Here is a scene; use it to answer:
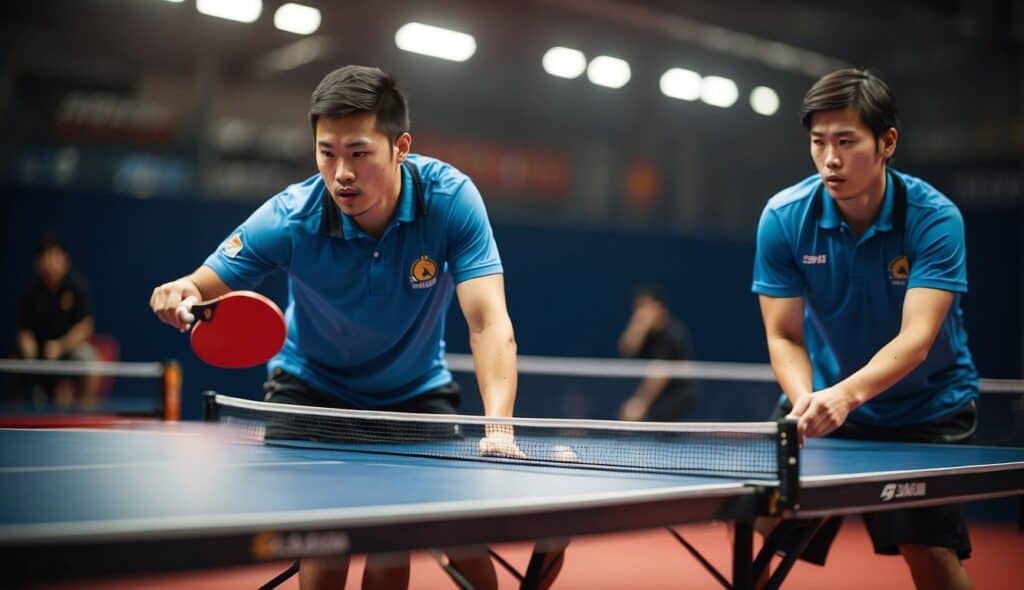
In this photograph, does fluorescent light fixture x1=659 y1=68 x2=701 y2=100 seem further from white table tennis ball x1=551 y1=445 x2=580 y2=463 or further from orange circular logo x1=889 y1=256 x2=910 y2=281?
white table tennis ball x1=551 y1=445 x2=580 y2=463

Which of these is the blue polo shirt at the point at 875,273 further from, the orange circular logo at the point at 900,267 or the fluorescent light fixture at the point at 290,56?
the fluorescent light fixture at the point at 290,56

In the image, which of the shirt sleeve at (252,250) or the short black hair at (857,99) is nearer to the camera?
the short black hair at (857,99)

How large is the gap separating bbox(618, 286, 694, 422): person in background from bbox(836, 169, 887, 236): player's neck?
580 cm

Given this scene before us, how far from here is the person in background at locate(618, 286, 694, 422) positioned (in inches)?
378

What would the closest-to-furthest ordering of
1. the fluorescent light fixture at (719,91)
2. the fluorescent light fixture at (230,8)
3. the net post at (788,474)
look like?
the net post at (788,474) < the fluorescent light fixture at (230,8) < the fluorescent light fixture at (719,91)

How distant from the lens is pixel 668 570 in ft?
24.3

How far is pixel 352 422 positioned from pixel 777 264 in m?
1.37

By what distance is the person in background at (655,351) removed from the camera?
9594 mm

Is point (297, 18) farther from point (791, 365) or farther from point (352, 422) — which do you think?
point (791, 365)

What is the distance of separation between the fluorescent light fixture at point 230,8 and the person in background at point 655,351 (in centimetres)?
509

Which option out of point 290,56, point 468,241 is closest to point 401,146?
point 468,241

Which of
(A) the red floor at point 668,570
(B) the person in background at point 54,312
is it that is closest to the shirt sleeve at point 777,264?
(A) the red floor at point 668,570

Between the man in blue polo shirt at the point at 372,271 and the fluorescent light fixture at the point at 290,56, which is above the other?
the fluorescent light fixture at the point at 290,56

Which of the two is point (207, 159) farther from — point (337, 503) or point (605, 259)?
point (337, 503)
